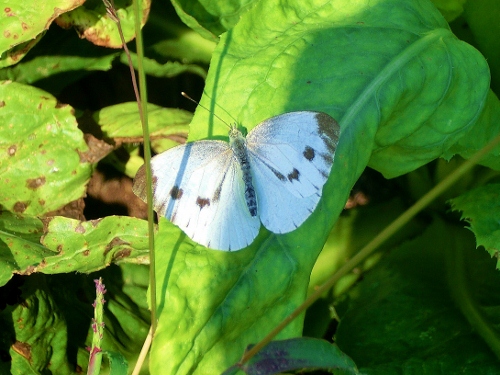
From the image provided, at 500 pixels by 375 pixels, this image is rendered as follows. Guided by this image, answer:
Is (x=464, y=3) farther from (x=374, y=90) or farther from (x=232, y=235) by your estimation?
(x=232, y=235)

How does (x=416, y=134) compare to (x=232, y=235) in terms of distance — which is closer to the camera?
(x=232, y=235)

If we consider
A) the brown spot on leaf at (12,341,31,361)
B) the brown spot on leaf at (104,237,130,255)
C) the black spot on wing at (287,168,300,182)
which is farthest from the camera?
the brown spot on leaf at (12,341,31,361)

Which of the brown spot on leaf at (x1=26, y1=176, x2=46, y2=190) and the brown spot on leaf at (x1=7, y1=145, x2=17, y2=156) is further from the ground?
the brown spot on leaf at (x1=7, y1=145, x2=17, y2=156)

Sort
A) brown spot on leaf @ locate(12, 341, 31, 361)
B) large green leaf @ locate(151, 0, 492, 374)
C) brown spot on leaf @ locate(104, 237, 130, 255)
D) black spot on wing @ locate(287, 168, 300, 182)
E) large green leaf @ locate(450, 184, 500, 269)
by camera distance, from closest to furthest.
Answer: large green leaf @ locate(151, 0, 492, 374) < black spot on wing @ locate(287, 168, 300, 182) < large green leaf @ locate(450, 184, 500, 269) < brown spot on leaf @ locate(104, 237, 130, 255) < brown spot on leaf @ locate(12, 341, 31, 361)

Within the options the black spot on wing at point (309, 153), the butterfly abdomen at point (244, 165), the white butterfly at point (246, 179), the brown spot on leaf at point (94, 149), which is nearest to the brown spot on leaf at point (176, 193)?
the white butterfly at point (246, 179)

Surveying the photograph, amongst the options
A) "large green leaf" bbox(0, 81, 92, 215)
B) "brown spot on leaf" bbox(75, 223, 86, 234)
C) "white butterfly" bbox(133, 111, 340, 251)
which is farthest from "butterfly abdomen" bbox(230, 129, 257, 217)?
"large green leaf" bbox(0, 81, 92, 215)

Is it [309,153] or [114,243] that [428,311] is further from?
[114,243]

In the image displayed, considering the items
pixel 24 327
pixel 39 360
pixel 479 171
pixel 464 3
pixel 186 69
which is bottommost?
pixel 39 360

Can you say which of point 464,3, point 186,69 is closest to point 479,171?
point 464,3

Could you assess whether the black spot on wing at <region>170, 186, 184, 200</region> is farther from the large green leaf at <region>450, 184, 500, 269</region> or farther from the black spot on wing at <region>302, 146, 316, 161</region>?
the large green leaf at <region>450, 184, 500, 269</region>
